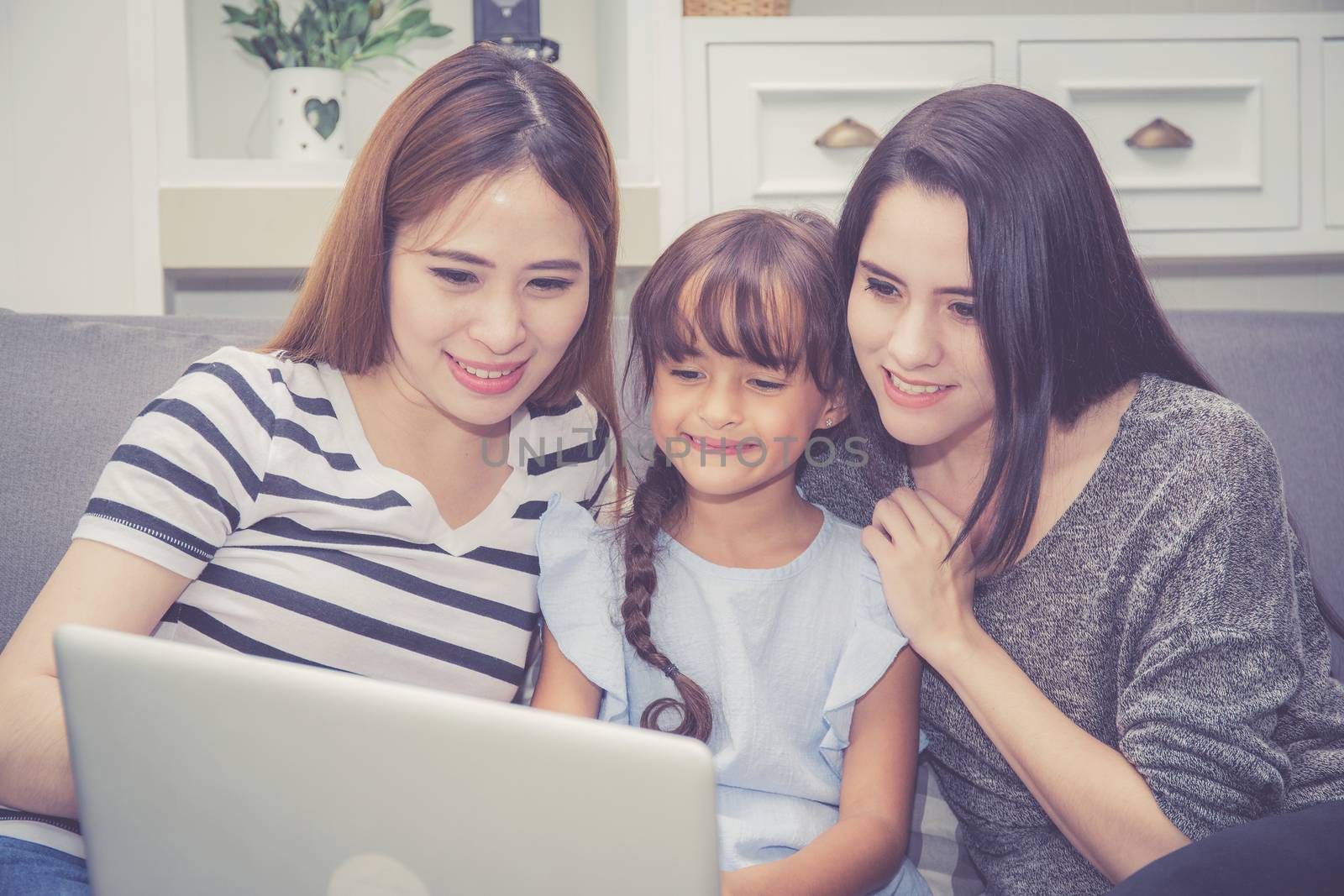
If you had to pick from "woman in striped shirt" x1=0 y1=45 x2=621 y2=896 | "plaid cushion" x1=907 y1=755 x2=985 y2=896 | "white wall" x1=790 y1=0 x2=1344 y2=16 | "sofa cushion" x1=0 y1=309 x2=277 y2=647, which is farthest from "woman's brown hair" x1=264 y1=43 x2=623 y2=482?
"white wall" x1=790 y1=0 x2=1344 y2=16

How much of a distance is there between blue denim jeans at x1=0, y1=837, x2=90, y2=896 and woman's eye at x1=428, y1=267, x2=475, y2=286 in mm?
550

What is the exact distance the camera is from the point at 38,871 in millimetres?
829

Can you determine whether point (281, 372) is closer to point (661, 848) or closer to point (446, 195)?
point (446, 195)

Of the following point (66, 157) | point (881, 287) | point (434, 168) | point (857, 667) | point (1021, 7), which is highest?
point (1021, 7)

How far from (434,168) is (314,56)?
1.08m

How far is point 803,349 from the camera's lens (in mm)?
1010

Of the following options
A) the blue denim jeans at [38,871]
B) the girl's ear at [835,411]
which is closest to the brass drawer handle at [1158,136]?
the girl's ear at [835,411]

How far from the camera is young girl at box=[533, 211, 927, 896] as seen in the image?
38.7 inches

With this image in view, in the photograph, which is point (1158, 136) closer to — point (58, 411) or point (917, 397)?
point (917, 397)

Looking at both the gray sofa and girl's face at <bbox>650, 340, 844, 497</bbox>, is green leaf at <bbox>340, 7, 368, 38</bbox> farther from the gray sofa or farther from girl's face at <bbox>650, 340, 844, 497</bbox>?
girl's face at <bbox>650, 340, 844, 497</bbox>

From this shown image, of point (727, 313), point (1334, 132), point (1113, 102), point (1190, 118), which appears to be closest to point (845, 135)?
point (1113, 102)

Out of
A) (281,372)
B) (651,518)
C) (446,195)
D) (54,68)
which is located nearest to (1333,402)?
(651,518)

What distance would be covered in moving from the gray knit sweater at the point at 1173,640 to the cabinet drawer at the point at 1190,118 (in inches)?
42.0

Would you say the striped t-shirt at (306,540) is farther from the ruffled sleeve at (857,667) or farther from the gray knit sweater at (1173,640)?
the gray knit sweater at (1173,640)
